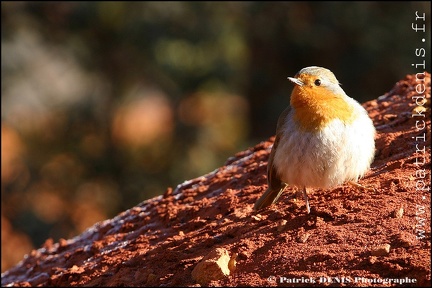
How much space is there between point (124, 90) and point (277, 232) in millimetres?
12420

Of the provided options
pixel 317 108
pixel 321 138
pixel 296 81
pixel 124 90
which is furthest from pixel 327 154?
pixel 124 90

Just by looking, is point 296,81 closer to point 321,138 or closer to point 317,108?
point 317,108

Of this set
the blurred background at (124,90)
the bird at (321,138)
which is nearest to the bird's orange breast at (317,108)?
the bird at (321,138)

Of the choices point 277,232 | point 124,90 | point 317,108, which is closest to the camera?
point 277,232

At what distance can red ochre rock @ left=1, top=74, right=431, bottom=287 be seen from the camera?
5086 mm

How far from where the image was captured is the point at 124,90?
58.7 feet

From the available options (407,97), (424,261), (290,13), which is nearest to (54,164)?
(290,13)

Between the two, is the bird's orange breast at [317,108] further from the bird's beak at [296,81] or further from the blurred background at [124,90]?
the blurred background at [124,90]

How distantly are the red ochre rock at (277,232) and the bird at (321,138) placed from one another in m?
0.19

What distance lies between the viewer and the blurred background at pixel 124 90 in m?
17.4

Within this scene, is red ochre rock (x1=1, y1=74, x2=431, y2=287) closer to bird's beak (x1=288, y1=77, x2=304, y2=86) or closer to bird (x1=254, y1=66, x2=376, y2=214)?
bird (x1=254, y1=66, x2=376, y2=214)

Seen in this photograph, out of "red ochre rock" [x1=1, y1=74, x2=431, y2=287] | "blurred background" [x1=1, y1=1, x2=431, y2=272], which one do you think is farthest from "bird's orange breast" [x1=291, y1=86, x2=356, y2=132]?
"blurred background" [x1=1, y1=1, x2=431, y2=272]

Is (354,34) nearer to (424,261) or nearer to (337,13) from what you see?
(337,13)

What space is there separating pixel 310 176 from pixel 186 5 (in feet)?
41.0
